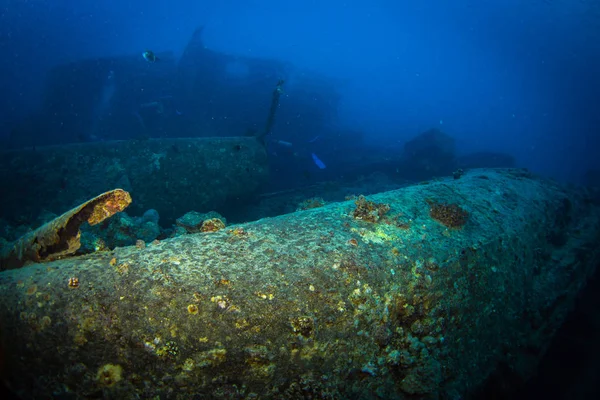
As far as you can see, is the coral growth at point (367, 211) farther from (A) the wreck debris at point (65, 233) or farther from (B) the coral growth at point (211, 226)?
(A) the wreck debris at point (65, 233)

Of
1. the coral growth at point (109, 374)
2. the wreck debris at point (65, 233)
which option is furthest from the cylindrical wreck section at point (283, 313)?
the wreck debris at point (65, 233)

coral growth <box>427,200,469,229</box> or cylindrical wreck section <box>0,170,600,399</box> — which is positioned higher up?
coral growth <box>427,200,469,229</box>

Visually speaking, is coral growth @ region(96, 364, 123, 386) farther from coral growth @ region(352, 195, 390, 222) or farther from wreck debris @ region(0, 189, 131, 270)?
coral growth @ region(352, 195, 390, 222)

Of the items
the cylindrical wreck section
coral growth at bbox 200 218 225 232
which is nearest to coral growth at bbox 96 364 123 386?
the cylindrical wreck section

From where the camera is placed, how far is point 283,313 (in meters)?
1.99

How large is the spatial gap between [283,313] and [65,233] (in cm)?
182

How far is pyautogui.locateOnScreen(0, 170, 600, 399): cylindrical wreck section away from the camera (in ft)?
5.64

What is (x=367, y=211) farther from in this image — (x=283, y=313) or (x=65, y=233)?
(x=65, y=233)

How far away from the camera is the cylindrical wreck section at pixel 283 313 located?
5.64 ft

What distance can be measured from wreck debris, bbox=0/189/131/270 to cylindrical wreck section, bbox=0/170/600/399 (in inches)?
8.1

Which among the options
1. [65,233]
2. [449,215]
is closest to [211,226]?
[65,233]

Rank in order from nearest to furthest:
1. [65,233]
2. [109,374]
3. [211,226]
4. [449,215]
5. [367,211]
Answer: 1. [109,374]
2. [65,233]
3. [211,226]
4. [367,211]
5. [449,215]

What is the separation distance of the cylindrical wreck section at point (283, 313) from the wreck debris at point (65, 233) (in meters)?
0.21

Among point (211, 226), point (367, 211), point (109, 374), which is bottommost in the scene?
point (109, 374)
